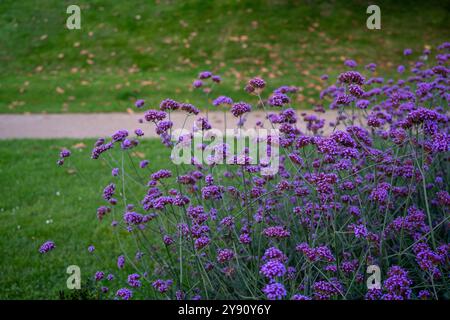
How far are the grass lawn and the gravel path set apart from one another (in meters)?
0.57

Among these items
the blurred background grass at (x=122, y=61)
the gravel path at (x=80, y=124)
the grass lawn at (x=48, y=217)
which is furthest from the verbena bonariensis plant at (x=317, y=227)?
the gravel path at (x=80, y=124)

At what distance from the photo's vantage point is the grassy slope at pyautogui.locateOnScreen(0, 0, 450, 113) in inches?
408

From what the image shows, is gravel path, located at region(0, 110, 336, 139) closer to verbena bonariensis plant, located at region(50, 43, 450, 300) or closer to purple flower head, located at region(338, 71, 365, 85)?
verbena bonariensis plant, located at region(50, 43, 450, 300)

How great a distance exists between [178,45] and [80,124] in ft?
18.8

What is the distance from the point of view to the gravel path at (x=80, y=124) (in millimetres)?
7840

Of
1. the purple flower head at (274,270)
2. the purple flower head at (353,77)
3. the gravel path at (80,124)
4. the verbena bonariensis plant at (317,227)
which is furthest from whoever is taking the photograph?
the gravel path at (80,124)

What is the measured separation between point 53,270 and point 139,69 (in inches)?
344

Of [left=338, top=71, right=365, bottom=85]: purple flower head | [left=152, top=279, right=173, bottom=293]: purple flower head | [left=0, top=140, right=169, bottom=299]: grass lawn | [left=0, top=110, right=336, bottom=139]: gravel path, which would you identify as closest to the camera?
[left=152, top=279, right=173, bottom=293]: purple flower head

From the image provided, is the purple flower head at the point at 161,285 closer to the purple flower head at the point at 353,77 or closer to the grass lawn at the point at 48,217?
the grass lawn at the point at 48,217

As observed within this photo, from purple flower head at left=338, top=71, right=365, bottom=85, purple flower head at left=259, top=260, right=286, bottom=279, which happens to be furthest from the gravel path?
purple flower head at left=259, top=260, right=286, bottom=279

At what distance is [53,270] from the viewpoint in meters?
4.01

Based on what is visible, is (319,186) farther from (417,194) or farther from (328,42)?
(328,42)

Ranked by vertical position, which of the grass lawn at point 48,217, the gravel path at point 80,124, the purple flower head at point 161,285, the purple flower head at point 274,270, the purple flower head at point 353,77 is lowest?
the grass lawn at point 48,217

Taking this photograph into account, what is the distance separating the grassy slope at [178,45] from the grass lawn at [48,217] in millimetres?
2857
